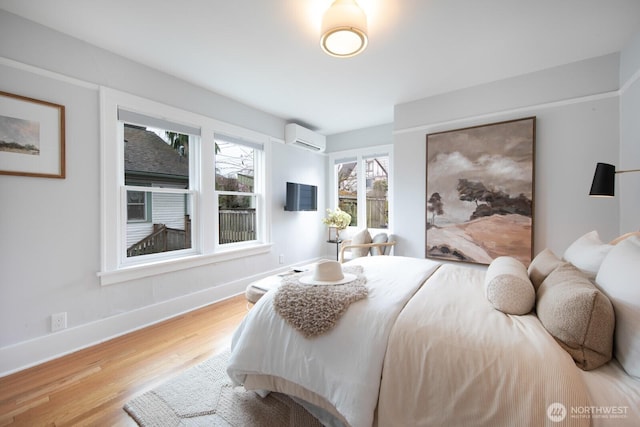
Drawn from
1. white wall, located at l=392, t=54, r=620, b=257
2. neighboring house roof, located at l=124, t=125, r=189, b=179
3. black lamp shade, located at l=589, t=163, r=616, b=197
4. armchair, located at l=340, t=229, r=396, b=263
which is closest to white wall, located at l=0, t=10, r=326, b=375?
neighboring house roof, located at l=124, t=125, r=189, b=179

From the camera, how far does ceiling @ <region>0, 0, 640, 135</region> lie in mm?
1842

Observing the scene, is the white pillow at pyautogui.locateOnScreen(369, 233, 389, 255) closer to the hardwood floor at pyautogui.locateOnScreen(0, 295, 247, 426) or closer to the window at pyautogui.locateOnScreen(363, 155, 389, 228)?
the window at pyautogui.locateOnScreen(363, 155, 389, 228)

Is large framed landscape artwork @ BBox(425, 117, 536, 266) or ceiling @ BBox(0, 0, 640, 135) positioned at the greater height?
ceiling @ BBox(0, 0, 640, 135)

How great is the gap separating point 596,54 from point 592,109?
49 centimetres

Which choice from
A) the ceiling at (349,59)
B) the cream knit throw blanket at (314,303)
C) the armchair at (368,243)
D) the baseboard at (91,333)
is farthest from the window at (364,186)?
the cream knit throw blanket at (314,303)

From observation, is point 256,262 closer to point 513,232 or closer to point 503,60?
point 513,232

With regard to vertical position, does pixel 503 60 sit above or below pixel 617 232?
above

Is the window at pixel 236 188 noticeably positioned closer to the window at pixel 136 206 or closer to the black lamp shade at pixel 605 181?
the window at pixel 136 206

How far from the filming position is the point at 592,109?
2500 mm

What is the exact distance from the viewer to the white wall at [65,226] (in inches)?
74.8

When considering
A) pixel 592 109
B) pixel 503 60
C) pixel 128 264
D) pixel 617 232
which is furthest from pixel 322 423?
pixel 592 109

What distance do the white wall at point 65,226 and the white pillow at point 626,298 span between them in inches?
131

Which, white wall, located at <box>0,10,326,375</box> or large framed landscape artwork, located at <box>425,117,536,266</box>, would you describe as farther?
large framed landscape artwork, located at <box>425,117,536,266</box>

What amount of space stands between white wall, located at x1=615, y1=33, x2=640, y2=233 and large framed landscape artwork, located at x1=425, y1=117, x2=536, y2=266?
63 centimetres
